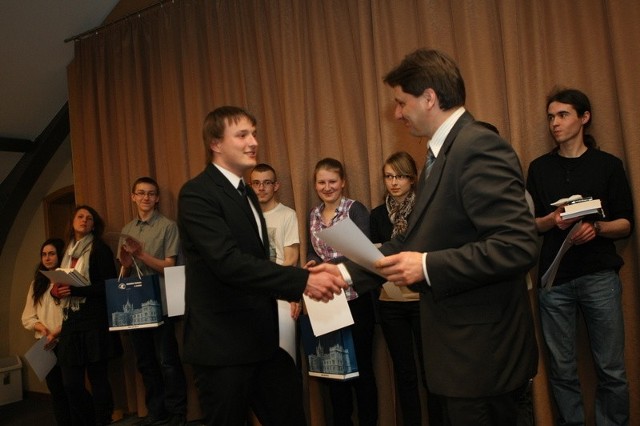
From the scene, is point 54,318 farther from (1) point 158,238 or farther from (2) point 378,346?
(2) point 378,346

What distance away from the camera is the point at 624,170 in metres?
2.73

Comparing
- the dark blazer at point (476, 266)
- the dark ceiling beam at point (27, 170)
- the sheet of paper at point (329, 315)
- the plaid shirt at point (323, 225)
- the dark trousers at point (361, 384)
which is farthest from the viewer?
the dark ceiling beam at point (27, 170)

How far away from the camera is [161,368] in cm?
412

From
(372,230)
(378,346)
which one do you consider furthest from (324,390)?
(372,230)

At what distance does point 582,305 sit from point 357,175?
153 cm

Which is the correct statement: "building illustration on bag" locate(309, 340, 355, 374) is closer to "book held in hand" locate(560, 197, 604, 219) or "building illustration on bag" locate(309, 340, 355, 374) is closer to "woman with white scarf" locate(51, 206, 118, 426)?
"book held in hand" locate(560, 197, 604, 219)

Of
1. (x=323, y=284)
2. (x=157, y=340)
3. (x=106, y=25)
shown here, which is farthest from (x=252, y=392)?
(x=106, y=25)

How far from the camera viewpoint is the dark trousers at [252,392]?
1965 mm

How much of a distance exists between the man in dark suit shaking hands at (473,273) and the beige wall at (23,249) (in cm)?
524

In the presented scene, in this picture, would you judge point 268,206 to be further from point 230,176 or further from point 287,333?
point 230,176

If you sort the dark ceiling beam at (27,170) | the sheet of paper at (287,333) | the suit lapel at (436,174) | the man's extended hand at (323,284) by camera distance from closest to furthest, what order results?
1. the suit lapel at (436,174)
2. the man's extended hand at (323,284)
3. the sheet of paper at (287,333)
4. the dark ceiling beam at (27,170)

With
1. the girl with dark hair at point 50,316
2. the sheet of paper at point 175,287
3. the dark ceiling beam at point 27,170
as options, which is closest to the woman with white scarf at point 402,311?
the sheet of paper at point 175,287

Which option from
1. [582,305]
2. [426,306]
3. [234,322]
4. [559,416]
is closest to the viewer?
[426,306]

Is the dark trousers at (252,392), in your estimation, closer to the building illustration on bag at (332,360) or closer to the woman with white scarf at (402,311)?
A: the building illustration on bag at (332,360)
